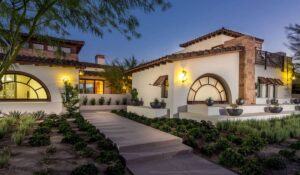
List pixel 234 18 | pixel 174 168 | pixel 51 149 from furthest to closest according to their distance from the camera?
pixel 234 18, pixel 51 149, pixel 174 168

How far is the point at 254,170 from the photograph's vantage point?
492 centimetres

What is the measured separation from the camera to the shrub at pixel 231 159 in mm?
5480

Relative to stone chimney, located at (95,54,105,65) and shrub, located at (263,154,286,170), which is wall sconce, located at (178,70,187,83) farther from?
stone chimney, located at (95,54,105,65)

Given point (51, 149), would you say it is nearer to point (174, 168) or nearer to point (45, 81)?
point (174, 168)

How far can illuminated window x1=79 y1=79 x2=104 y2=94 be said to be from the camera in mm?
22984

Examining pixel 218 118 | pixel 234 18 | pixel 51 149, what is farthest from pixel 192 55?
pixel 234 18

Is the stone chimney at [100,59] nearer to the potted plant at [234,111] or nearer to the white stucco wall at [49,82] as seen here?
the white stucco wall at [49,82]

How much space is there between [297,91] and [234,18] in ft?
36.8

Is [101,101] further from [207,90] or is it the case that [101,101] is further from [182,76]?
[207,90]

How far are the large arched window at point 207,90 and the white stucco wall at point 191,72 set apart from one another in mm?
485

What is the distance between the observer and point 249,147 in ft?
21.2

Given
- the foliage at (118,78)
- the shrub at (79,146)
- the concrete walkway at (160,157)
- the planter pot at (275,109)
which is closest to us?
the concrete walkway at (160,157)

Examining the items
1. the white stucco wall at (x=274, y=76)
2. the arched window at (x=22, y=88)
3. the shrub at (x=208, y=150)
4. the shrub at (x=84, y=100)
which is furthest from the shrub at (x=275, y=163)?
the shrub at (x=84, y=100)

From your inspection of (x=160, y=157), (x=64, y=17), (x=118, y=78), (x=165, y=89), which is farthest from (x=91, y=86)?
(x=64, y=17)
